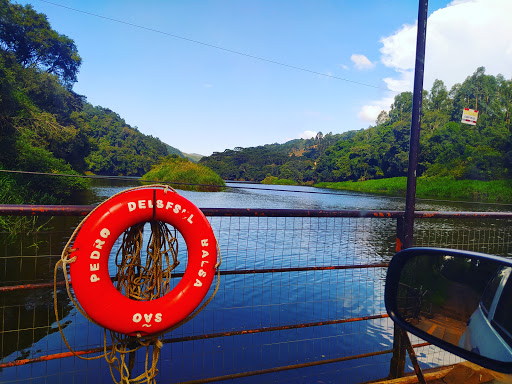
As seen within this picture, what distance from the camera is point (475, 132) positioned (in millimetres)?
43062

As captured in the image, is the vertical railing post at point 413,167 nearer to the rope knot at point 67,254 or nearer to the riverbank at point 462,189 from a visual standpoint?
the rope knot at point 67,254

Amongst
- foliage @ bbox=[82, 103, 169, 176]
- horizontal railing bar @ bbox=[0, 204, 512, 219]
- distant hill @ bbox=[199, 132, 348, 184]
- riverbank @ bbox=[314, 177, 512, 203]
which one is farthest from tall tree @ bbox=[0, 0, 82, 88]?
riverbank @ bbox=[314, 177, 512, 203]

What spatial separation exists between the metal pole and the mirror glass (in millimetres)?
1134

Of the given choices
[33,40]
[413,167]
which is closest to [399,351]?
[413,167]

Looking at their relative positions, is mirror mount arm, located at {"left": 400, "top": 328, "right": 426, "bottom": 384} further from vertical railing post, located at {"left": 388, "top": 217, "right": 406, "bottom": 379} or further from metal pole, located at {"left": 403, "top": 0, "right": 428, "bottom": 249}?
metal pole, located at {"left": 403, "top": 0, "right": 428, "bottom": 249}

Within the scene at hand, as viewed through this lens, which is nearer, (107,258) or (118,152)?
(107,258)

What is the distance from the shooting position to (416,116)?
7.54 feet

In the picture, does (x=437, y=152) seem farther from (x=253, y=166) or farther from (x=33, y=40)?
(x=33, y=40)

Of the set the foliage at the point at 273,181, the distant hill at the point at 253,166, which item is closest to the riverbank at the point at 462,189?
the foliage at the point at 273,181

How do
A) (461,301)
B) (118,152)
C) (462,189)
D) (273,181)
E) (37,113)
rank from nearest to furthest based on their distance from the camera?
(461,301), (37,113), (462,189), (273,181), (118,152)

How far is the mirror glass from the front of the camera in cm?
90

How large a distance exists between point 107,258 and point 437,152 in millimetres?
48532

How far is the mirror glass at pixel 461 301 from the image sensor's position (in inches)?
35.2

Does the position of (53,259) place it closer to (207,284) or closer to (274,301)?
(274,301)
